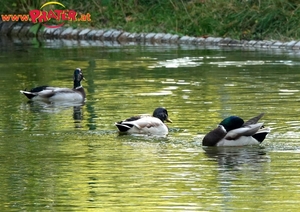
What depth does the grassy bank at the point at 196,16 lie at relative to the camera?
2912 cm

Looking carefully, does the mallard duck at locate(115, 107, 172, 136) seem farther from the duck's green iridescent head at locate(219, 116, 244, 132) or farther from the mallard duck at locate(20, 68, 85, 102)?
the mallard duck at locate(20, 68, 85, 102)

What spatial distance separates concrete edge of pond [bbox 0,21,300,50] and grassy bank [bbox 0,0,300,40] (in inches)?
11.9

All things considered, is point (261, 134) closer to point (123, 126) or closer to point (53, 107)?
point (123, 126)

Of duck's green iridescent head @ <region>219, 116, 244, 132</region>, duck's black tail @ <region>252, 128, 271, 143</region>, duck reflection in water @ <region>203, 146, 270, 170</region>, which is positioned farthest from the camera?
duck's green iridescent head @ <region>219, 116, 244, 132</region>

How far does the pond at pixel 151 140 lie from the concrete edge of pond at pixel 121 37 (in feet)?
7.90

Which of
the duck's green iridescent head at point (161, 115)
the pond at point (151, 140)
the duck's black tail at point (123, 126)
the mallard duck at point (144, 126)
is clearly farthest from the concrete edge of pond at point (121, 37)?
the duck's black tail at point (123, 126)

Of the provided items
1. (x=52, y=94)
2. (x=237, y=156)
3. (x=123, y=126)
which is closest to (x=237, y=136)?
(x=237, y=156)

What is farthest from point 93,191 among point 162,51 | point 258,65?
point 162,51

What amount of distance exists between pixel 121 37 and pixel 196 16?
8.19 ft

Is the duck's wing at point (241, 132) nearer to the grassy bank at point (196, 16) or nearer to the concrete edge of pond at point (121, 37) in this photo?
the concrete edge of pond at point (121, 37)

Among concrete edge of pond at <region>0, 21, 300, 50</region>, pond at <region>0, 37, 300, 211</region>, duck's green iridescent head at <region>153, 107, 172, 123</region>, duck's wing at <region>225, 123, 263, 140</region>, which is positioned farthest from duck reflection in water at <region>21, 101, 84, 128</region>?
concrete edge of pond at <region>0, 21, 300, 50</region>

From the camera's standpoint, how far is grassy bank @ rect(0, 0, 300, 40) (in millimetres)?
29125

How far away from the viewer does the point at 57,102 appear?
1952 centimetres

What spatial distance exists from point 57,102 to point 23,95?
123 centimetres
